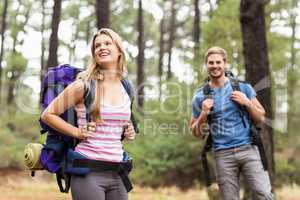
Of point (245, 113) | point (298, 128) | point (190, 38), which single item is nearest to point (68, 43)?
point (190, 38)

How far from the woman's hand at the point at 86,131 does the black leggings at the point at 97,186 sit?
25 centimetres

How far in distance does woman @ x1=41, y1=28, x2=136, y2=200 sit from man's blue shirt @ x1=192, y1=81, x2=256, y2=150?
82.5 inches

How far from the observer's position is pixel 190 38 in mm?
41312

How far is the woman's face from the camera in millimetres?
3682

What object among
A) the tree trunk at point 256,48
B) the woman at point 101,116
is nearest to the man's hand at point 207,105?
the woman at point 101,116

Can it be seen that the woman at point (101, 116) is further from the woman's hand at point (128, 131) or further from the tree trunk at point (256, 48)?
the tree trunk at point (256, 48)

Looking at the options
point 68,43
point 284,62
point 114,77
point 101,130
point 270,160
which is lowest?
point 270,160

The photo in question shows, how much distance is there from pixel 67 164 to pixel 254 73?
224 inches

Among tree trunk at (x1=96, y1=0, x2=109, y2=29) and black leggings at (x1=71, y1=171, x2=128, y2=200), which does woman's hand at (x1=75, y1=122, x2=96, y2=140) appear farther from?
tree trunk at (x1=96, y1=0, x2=109, y2=29)

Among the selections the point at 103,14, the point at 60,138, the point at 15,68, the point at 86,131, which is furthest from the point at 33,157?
the point at 15,68

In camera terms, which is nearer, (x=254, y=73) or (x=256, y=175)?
(x=256, y=175)

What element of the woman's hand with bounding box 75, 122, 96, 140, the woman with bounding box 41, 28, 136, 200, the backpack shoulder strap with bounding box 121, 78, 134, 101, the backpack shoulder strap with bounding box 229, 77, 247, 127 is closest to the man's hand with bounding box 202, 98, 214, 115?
the backpack shoulder strap with bounding box 229, 77, 247, 127

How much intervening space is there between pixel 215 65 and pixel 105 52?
2.26 meters

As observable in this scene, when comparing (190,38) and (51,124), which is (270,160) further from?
(190,38)
